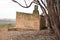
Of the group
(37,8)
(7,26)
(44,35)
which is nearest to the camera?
(44,35)

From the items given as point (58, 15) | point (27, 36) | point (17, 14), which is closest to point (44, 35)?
point (27, 36)

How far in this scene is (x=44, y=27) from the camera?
11000 mm

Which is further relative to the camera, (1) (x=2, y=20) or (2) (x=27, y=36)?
(1) (x=2, y=20)

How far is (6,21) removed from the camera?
36.6 ft

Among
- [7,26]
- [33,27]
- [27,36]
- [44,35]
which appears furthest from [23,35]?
[7,26]

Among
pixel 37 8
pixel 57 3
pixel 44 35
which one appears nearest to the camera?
pixel 57 3

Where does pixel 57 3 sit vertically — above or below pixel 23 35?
above

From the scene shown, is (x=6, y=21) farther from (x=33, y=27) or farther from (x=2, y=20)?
(x=33, y=27)

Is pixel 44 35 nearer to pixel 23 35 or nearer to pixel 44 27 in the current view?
pixel 23 35

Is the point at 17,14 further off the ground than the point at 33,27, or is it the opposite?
the point at 17,14

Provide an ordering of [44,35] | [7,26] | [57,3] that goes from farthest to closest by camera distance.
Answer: [7,26] → [44,35] → [57,3]

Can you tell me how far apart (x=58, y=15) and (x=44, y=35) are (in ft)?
7.80

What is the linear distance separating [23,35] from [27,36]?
0.76 ft

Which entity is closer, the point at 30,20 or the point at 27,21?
the point at 30,20
